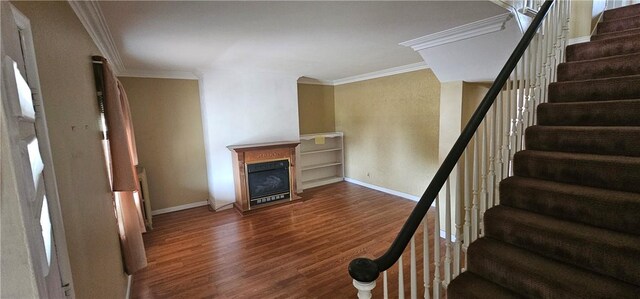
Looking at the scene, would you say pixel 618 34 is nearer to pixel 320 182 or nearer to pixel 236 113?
pixel 236 113

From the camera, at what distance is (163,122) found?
437 centimetres

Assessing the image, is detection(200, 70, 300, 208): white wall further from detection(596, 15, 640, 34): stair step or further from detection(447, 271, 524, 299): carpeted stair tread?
detection(596, 15, 640, 34): stair step

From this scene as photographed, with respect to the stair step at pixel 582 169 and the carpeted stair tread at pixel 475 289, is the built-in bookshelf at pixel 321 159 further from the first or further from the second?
the carpeted stair tread at pixel 475 289

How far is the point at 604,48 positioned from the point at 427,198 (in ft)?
7.76

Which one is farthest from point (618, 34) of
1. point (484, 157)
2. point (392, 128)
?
point (392, 128)

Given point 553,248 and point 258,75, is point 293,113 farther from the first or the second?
point 553,248

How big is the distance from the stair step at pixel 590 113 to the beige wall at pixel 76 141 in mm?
2927

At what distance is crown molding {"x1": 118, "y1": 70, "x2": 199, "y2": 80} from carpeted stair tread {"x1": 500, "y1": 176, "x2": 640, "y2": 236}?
176 inches

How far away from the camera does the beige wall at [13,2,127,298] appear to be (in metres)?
1.11

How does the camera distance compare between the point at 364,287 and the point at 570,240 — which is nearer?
the point at 364,287

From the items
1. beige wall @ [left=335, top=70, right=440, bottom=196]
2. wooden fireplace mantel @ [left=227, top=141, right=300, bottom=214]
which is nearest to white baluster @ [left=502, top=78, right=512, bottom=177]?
beige wall @ [left=335, top=70, right=440, bottom=196]

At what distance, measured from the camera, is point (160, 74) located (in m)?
4.25

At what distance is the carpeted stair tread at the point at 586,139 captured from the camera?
5.24ft

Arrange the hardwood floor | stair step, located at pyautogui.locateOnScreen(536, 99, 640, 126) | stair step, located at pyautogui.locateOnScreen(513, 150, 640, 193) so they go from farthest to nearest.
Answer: the hardwood floor, stair step, located at pyautogui.locateOnScreen(536, 99, 640, 126), stair step, located at pyautogui.locateOnScreen(513, 150, 640, 193)
